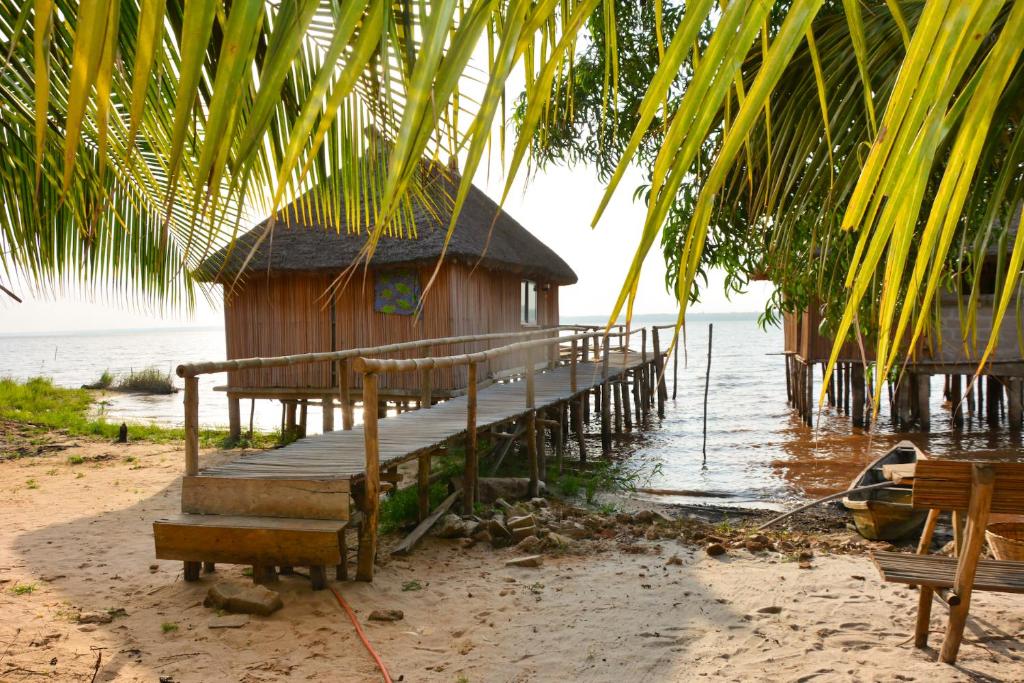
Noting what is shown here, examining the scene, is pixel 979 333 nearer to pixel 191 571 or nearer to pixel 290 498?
pixel 290 498

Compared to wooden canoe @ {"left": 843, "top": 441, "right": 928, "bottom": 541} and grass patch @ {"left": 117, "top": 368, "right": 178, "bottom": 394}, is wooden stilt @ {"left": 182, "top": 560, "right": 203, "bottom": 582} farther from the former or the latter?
grass patch @ {"left": 117, "top": 368, "right": 178, "bottom": 394}

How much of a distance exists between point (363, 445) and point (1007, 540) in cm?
433

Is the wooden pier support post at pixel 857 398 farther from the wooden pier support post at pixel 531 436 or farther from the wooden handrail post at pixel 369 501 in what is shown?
the wooden handrail post at pixel 369 501

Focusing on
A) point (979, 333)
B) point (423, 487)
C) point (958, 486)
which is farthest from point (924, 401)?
point (958, 486)

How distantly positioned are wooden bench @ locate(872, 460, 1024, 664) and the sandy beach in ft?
1.66

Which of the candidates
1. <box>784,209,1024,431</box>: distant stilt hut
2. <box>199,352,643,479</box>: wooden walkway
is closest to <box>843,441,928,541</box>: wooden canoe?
<box>199,352,643,479</box>: wooden walkway

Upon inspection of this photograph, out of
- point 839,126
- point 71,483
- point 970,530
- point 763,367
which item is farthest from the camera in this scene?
point 763,367

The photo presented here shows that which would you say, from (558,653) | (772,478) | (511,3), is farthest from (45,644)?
(772,478)

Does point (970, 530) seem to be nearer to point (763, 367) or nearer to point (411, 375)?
A: point (411, 375)

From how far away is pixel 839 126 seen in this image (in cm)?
207

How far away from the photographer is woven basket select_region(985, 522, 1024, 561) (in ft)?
15.6

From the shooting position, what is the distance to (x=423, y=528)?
636 cm

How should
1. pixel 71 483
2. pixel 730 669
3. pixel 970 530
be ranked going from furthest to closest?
pixel 71 483
pixel 730 669
pixel 970 530

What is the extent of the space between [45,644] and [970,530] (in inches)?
177
